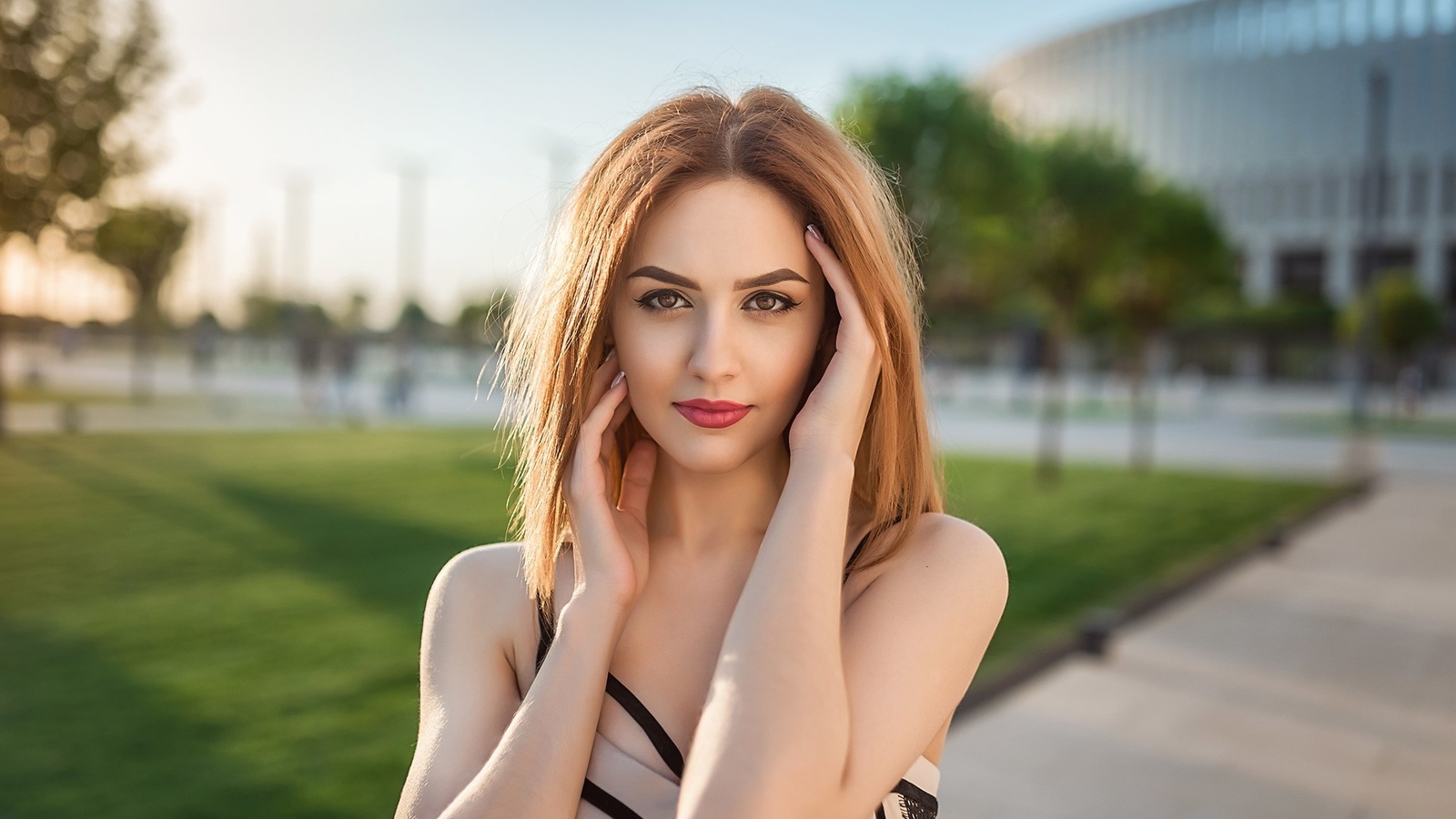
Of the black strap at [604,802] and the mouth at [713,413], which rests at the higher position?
the mouth at [713,413]

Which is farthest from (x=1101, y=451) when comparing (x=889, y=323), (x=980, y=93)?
(x=889, y=323)

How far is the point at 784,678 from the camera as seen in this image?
4.47ft

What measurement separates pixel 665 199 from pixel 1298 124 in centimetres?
8582

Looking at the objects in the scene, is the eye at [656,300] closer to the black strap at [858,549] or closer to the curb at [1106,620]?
the black strap at [858,549]

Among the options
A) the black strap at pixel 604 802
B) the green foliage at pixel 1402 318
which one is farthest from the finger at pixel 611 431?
the green foliage at pixel 1402 318

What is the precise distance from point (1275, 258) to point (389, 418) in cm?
6793

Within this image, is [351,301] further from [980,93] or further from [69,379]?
[980,93]

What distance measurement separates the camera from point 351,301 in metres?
64.8

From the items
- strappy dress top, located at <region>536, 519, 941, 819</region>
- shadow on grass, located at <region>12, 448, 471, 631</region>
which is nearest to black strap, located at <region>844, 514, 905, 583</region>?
strappy dress top, located at <region>536, 519, 941, 819</region>

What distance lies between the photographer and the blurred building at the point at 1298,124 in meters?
71.2

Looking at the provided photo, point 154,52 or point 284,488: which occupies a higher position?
point 154,52

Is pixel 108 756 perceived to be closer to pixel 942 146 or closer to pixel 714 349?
pixel 714 349

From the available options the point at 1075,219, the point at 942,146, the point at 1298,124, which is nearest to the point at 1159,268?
the point at 1075,219

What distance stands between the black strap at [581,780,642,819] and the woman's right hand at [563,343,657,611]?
0.24 meters
